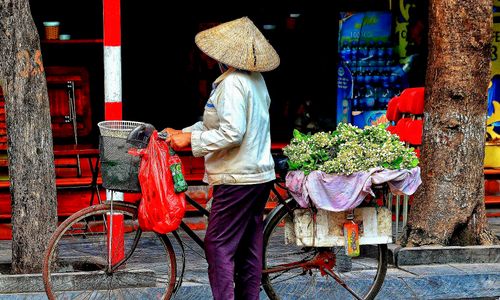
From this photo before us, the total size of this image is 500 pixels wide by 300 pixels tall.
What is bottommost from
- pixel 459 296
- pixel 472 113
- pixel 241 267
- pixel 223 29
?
pixel 459 296

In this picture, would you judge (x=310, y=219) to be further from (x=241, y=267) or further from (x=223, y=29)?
(x=223, y=29)

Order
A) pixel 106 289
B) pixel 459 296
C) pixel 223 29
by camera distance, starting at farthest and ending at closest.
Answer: pixel 459 296 < pixel 106 289 < pixel 223 29

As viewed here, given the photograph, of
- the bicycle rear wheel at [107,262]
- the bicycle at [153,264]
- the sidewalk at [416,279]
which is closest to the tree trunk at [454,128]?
the sidewalk at [416,279]

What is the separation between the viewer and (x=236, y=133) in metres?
5.87

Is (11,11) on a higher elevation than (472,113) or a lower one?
higher

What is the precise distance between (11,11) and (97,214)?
1.98 m

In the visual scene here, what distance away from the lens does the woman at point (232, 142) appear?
5934mm

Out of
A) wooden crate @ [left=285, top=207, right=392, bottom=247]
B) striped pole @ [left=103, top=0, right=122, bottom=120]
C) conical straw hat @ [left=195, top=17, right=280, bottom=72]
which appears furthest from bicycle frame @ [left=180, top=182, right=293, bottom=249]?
striped pole @ [left=103, top=0, right=122, bottom=120]

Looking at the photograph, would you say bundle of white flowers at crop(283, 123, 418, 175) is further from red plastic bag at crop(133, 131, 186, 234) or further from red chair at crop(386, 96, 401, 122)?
red chair at crop(386, 96, 401, 122)

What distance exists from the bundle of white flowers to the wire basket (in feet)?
3.93

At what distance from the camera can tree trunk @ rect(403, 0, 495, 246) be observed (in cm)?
824

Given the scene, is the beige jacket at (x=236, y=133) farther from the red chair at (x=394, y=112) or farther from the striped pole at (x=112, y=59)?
the red chair at (x=394, y=112)

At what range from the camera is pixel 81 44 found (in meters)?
11.9

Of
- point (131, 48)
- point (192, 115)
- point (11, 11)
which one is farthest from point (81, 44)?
point (11, 11)
